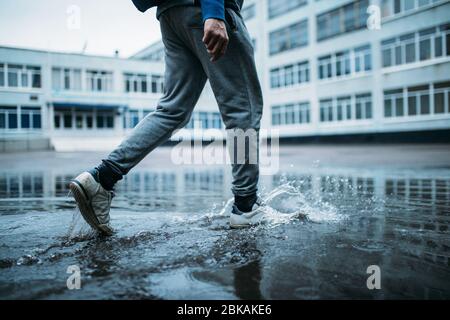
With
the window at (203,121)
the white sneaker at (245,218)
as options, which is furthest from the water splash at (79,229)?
the window at (203,121)

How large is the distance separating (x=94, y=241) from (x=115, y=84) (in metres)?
40.6

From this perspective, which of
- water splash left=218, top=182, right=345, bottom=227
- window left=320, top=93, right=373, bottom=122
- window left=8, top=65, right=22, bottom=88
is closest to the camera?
Answer: water splash left=218, top=182, right=345, bottom=227

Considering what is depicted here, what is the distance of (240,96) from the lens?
2.44m

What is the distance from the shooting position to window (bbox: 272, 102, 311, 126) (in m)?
32.1

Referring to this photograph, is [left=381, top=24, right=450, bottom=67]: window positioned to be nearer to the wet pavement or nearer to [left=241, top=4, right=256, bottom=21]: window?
[left=241, top=4, right=256, bottom=21]: window

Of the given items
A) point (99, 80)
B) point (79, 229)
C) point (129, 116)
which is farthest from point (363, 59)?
point (79, 229)

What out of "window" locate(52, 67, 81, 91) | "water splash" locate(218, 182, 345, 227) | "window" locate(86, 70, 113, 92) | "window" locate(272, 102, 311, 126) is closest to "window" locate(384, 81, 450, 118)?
"window" locate(272, 102, 311, 126)

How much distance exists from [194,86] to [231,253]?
1.14m

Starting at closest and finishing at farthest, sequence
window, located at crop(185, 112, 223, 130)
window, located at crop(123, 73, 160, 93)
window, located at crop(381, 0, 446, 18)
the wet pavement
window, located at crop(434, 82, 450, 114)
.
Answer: the wet pavement → window, located at crop(434, 82, 450, 114) → window, located at crop(381, 0, 446, 18) → window, located at crop(123, 73, 160, 93) → window, located at crop(185, 112, 223, 130)

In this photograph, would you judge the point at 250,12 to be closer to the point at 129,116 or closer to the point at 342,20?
the point at 342,20

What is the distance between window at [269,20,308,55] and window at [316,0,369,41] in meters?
1.54

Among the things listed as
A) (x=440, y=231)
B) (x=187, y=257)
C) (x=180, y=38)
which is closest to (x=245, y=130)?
(x=180, y=38)

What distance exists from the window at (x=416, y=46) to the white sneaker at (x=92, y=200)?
25246 millimetres
